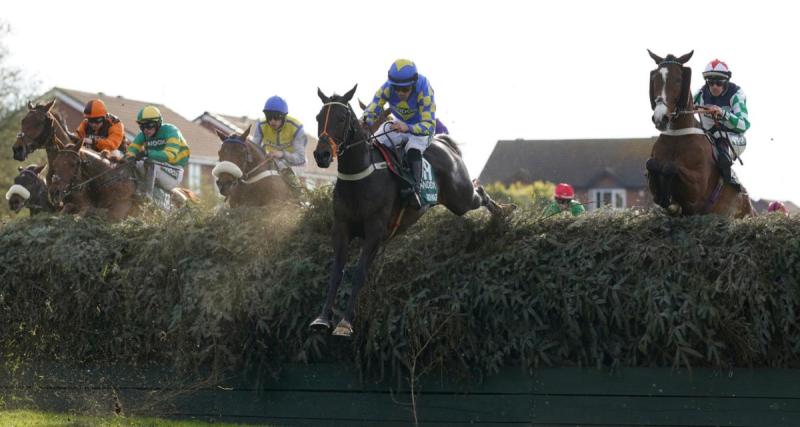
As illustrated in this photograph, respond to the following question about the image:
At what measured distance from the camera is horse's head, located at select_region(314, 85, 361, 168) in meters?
9.03

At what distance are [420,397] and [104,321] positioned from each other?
3.69 metres

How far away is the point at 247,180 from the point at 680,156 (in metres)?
5.17

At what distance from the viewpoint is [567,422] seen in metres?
9.16

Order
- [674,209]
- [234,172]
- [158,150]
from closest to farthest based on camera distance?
1. [674,209]
2. [234,172]
3. [158,150]

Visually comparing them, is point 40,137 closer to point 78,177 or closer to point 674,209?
point 78,177

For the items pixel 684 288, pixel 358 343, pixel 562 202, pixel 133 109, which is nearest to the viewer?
pixel 684 288

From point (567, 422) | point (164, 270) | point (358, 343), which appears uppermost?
point (164, 270)

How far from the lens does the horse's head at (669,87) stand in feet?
33.0

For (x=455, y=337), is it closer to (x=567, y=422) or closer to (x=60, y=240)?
(x=567, y=422)

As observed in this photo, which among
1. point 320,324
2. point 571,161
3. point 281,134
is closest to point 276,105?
point 281,134

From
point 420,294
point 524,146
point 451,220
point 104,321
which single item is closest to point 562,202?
point 451,220

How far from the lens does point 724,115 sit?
1074cm

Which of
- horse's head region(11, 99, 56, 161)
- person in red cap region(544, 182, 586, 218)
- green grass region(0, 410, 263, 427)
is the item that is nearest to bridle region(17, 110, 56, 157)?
horse's head region(11, 99, 56, 161)

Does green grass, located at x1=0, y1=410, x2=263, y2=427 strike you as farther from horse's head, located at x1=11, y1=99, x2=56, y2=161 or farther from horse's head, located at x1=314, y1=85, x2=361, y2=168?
horse's head, located at x1=11, y1=99, x2=56, y2=161
